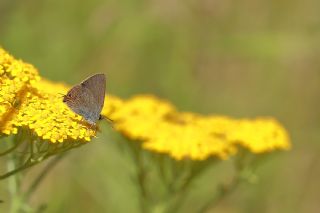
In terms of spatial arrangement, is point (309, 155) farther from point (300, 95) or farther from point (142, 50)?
point (142, 50)

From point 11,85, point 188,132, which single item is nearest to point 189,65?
point 188,132

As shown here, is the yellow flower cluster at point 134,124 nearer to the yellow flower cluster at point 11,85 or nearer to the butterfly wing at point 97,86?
the yellow flower cluster at point 11,85

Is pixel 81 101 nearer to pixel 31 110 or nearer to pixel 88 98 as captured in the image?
pixel 88 98

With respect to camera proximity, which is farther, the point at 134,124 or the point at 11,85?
the point at 134,124

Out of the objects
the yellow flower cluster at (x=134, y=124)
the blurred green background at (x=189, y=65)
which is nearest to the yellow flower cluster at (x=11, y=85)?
the yellow flower cluster at (x=134, y=124)

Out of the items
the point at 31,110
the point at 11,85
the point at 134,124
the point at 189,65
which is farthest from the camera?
the point at 189,65

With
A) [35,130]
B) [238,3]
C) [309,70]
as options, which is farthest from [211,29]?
[35,130]

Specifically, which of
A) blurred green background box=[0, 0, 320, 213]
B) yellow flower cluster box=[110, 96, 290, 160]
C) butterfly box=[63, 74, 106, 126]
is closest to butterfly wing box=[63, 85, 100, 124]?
butterfly box=[63, 74, 106, 126]
